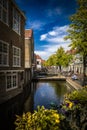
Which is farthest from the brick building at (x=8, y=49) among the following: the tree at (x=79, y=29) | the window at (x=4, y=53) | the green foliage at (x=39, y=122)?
the green foliage at (x=39, y=122)

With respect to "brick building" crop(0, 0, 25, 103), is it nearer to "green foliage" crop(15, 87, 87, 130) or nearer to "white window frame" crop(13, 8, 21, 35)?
"white window frame" crop(13, 8, 21, 35)

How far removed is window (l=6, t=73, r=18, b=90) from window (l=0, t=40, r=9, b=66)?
1.70m

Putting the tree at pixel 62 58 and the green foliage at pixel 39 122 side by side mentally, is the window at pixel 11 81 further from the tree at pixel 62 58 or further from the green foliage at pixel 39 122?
the tree at pixel 62 58

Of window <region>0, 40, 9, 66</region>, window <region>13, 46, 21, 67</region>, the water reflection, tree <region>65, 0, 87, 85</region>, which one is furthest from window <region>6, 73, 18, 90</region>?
tree <region>65, 0, 87, 85</region>

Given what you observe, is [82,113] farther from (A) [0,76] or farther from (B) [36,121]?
(A) [0,76]

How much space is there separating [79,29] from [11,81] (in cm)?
1102

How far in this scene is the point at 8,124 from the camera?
899cm

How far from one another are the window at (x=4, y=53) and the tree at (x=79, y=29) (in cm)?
883

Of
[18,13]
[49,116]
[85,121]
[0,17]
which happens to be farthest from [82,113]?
[18,13]

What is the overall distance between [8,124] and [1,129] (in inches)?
28.0

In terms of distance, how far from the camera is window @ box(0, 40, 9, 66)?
14293mm

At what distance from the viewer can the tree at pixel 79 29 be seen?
1888 centimetres

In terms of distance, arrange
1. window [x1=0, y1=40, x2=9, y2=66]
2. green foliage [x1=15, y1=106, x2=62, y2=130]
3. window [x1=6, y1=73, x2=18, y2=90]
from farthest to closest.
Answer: window [x1=6, y1=73, x2=18, y2=90]
window [x1=0, y1=40, x2=9, y2=66]
green foliage [x1=15, y1=106, x2=62, y2=130]

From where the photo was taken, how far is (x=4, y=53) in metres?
15.1
